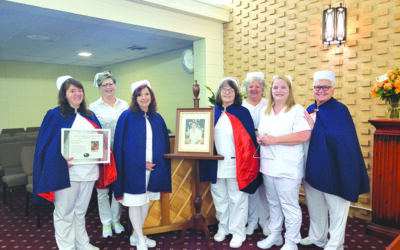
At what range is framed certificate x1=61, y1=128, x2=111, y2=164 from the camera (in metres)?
2.52

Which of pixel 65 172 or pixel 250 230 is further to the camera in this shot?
pixel 250 230

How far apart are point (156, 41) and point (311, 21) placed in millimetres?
3624

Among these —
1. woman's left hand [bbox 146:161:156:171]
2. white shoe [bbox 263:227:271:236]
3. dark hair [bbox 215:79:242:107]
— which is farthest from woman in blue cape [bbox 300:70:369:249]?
woman's left hand [bbox 146:161:156:171]

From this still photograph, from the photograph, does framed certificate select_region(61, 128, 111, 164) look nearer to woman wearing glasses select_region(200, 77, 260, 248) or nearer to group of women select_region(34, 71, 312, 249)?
group of women select_region(34, 71, 312, 249)

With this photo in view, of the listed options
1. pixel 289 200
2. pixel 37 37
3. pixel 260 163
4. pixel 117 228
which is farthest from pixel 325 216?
pixel 37 37

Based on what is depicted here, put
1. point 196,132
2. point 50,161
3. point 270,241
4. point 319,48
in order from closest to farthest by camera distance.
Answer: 1. point 50,161
2. point 196,132
3. point 270,241
4. point 319,48

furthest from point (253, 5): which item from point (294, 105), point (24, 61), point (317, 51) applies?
point (24, 61)

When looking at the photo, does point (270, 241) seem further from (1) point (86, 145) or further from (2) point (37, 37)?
(2) point (37, 37)

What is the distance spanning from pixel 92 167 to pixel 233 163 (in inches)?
51.8

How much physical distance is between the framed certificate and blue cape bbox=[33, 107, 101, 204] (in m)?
0.07

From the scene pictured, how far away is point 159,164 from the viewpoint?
113 inches

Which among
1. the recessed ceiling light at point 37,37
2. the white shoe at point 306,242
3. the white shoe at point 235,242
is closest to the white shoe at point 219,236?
the white shoe at point 235,242

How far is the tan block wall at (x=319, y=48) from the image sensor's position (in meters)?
3.60

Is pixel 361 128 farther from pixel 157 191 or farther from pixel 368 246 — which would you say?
pixel 157 191
